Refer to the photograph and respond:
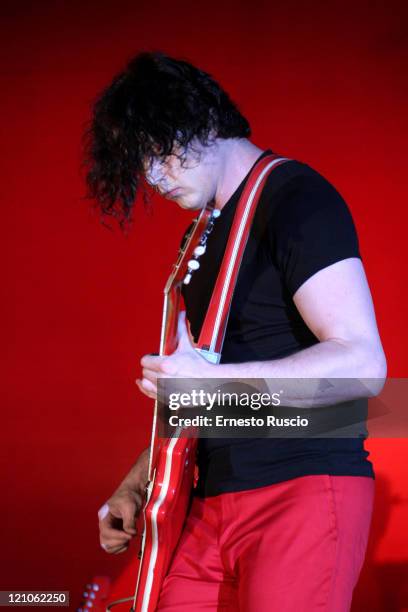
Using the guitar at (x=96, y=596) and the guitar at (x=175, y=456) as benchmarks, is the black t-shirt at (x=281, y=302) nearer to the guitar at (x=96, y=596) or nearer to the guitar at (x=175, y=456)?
the guitar at (x=175, y=456)

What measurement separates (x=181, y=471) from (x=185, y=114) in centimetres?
69

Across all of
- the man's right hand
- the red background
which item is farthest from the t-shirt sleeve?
the red background

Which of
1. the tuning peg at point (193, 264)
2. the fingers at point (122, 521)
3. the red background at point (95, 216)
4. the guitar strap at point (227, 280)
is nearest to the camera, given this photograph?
the guitar strap at point (227, 280)

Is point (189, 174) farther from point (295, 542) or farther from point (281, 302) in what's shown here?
point (295, 542)

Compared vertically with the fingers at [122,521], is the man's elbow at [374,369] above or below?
above

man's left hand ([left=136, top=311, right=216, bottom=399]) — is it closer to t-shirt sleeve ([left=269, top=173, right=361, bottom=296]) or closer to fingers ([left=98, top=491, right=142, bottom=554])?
t-shirt sleeve ([left=269, top=173, right=361, bottom=296])

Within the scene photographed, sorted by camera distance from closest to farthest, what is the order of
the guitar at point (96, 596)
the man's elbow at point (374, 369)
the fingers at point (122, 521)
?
the man's elbow at point (374, 369), the fingers at point (122, 521), the guitar at point (96, 596)

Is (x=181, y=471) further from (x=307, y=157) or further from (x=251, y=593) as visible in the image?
(x=307, y=157)

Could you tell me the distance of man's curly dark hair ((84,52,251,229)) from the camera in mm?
1509

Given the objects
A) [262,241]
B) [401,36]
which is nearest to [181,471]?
[262,241]

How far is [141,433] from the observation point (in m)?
2.98

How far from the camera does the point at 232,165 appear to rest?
149 cm

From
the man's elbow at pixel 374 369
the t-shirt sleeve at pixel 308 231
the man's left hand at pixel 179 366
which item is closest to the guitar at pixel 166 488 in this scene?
the man's left hand at pixel 179 366

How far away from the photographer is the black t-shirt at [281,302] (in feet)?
3.99
